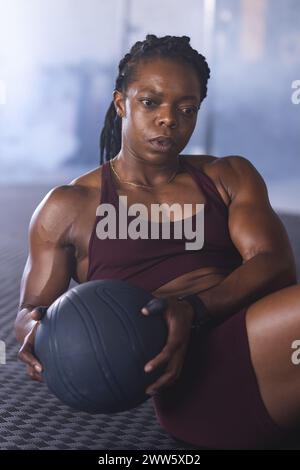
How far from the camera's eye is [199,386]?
4.80 feet

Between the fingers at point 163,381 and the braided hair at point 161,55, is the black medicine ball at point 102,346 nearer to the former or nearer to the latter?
the fingers at point 163,381

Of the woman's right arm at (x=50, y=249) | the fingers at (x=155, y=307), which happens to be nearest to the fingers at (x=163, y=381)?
the fingers at (x=155, y=307)

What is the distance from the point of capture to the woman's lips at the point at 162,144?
59.9 inches

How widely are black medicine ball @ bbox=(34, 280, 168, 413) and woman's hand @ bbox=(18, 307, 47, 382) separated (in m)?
0.02

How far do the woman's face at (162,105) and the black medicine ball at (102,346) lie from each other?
0.32 metres

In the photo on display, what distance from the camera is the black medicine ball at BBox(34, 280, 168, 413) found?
129 cm

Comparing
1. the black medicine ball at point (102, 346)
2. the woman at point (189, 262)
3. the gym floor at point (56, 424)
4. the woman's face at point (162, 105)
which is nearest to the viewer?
the black medicine ball at point (102, 346)

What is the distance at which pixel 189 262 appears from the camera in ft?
5.07

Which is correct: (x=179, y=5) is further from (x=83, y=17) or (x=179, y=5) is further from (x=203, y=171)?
(x=203, y=171)

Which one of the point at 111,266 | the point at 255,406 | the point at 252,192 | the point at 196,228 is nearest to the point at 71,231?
the point at 111,266

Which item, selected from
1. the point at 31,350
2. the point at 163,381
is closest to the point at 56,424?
the point at 31,350

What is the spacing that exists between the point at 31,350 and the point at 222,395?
35 cm

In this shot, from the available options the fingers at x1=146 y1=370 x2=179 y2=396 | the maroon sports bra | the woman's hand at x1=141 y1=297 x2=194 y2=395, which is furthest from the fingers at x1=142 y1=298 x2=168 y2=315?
the maroon sports bra
